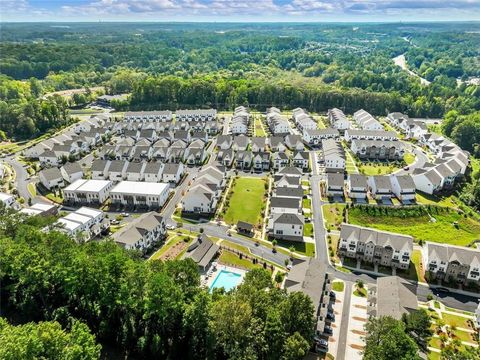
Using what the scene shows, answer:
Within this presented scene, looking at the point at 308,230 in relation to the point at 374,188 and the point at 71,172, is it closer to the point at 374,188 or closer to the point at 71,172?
the point at 374,188

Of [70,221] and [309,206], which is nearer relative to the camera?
[70,221]

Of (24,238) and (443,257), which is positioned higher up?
(24,238)

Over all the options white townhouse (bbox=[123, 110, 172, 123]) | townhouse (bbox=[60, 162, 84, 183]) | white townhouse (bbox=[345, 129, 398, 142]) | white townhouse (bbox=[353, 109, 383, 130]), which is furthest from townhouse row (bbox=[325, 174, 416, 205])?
white townhouse (bbox=[123, 110, 172, 123])

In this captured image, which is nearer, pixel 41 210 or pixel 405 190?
pixel 41 210

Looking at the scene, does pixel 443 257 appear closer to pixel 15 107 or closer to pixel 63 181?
pixel 63 181

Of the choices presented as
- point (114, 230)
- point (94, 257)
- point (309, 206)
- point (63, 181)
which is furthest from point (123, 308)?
point (63, 181)

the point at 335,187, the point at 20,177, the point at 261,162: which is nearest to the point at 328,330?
the point at 335,187
